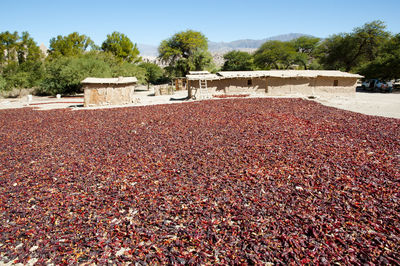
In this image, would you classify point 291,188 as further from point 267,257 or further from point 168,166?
point 168,166

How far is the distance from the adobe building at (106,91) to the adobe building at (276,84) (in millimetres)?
7345

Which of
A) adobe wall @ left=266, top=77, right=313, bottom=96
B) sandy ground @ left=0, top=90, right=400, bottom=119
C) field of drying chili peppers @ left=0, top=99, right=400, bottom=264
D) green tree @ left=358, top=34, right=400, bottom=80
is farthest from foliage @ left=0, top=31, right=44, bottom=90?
green tree @ left=358, top=34, right=400, bottom=80

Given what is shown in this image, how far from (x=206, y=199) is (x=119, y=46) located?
64.4m

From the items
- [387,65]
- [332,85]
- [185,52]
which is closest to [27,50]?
[185,52]

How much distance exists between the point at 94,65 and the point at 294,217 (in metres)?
39.1

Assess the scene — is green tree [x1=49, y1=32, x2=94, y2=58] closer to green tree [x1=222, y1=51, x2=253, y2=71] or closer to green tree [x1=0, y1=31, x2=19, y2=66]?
green tree [x1=0, y1=31, x2=19, y2=66]

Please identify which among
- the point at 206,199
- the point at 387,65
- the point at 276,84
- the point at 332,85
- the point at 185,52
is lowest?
the point at 206,199

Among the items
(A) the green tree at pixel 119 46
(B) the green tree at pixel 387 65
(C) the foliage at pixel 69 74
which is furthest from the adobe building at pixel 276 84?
(A) the green tree at pixel 119 46

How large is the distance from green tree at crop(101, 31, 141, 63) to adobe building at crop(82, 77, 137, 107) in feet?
138

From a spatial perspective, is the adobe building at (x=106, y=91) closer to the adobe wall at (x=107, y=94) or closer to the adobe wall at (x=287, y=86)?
the adobe wall at (x=107, y=94)

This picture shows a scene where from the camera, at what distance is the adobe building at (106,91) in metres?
22.0

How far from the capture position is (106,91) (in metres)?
22.6

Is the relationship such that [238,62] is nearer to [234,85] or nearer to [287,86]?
[287,86]

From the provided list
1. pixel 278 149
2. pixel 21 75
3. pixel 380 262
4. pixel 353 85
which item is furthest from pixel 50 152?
pixel 21 75
